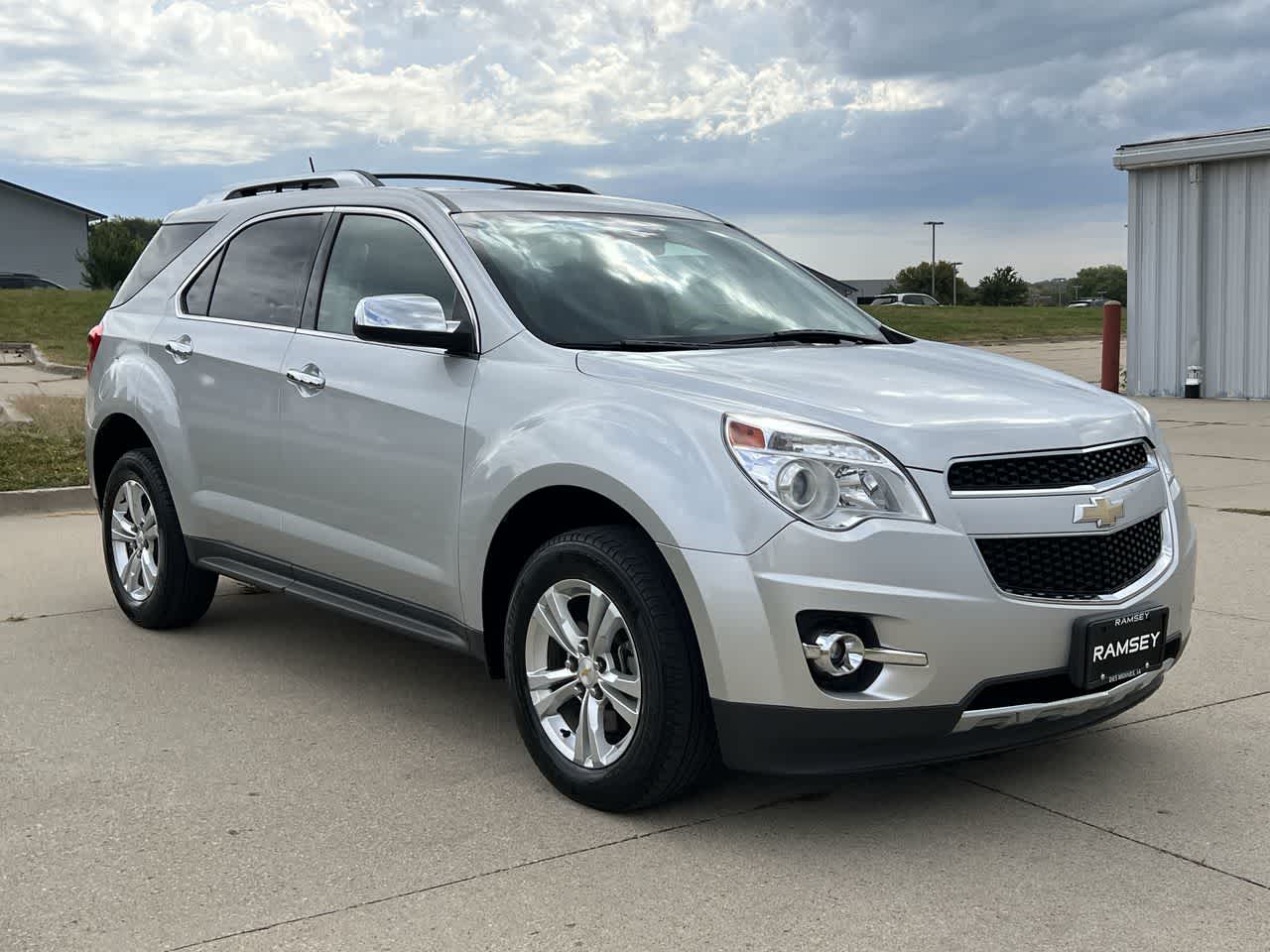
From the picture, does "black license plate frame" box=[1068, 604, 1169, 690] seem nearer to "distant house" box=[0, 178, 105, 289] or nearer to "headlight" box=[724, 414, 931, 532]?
→ "headlight" box=[724, 414, 931, 532]

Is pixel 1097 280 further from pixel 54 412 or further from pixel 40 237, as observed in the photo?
pixel 54 412

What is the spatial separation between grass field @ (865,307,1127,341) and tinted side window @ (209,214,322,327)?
102ft

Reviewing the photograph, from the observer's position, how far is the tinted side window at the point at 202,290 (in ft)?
20.1

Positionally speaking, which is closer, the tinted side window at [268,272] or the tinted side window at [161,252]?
the tinted side window at [268,272]

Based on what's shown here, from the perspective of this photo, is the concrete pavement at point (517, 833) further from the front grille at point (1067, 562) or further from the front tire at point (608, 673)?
the front grille at point (1067, 562)

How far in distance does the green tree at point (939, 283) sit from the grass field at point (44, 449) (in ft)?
330

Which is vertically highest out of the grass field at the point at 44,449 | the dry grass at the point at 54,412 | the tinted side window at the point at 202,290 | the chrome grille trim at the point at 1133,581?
the tinted side window at the point at 202,290

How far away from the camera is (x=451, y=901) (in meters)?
3.52

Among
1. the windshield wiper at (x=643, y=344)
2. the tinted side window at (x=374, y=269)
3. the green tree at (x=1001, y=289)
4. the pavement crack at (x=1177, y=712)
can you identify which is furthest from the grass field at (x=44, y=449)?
the green tree at (x=1001, y=289)

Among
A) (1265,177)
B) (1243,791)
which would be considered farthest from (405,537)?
(1265,177)

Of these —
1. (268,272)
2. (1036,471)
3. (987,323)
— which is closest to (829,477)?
(1036,471)

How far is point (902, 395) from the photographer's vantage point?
13.3ft

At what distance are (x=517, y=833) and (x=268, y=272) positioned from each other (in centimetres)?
276

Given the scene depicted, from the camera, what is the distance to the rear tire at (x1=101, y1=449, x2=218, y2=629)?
621cm
